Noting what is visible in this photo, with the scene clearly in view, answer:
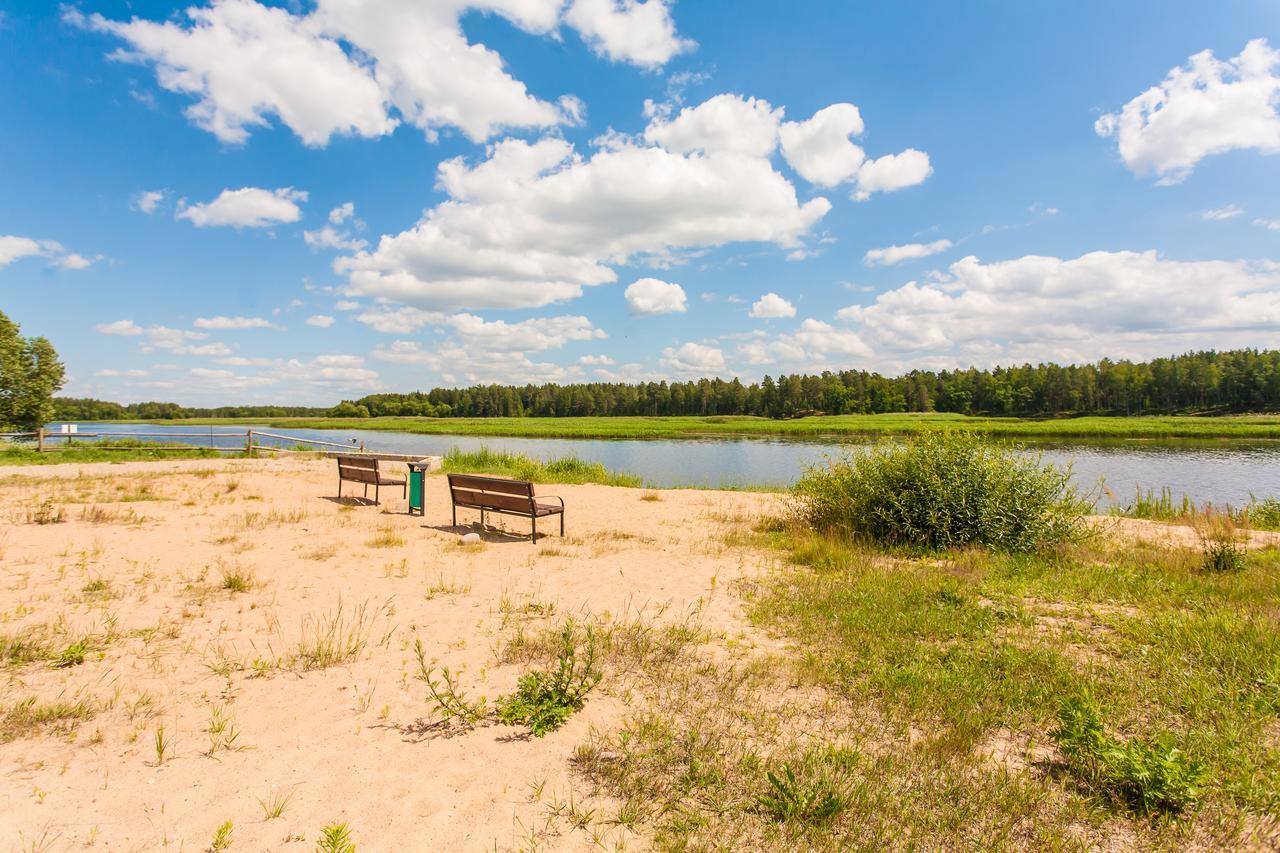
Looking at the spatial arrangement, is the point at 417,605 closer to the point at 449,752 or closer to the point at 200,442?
the point at 449,752

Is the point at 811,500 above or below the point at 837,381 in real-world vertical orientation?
below

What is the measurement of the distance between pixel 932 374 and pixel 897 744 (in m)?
150

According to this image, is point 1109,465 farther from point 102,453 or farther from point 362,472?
point 102,453

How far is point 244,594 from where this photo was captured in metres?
6.58

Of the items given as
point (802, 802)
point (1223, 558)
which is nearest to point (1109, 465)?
point (1223, 558)

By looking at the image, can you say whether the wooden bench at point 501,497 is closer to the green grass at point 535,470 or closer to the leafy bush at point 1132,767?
the leafy bush at point 1132,767

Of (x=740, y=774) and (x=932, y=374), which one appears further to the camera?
(x=932, y=374)

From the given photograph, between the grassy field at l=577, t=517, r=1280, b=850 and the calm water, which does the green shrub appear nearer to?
the calm water

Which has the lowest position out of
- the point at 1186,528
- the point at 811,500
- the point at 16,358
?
the point at 1186,528

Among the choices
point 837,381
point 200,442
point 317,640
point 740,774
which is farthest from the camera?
point 837,381

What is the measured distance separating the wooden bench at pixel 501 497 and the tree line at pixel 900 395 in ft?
381

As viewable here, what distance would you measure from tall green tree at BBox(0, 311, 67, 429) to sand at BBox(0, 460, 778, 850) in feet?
105

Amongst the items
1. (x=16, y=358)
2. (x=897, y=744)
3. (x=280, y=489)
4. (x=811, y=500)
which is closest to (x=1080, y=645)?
(x=897, y=744)

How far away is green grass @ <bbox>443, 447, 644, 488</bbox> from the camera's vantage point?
68.7ft
